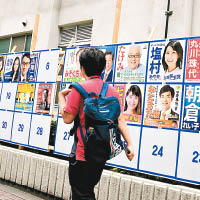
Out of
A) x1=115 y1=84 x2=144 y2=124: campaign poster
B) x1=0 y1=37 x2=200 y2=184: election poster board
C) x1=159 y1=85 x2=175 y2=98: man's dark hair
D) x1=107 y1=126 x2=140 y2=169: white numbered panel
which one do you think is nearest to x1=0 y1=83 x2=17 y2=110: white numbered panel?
x1=0 y1=37 x2=200 y2=184: election poster board

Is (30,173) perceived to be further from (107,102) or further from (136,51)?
(107,102)

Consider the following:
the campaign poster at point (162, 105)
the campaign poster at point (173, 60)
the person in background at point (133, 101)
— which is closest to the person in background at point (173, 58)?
the campaign poster at point (173, 60)

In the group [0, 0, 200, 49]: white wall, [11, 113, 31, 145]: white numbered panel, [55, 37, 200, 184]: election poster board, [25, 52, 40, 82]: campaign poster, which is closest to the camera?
[55, 37, 200, 184]: election poster board

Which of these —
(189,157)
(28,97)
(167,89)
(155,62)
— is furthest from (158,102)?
(28,97)

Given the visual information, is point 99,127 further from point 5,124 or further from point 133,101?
point 5,124

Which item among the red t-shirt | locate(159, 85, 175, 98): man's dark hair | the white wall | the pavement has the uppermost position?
the white wall

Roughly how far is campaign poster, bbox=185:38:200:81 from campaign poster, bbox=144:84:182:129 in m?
0.20

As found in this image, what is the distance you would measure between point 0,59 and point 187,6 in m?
4.70

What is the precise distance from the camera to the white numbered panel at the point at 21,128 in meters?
5.64

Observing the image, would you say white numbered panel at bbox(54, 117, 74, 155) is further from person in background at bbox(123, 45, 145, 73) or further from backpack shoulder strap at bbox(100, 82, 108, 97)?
backpack shoulder strap at bbox(100, 82, 108, 97)

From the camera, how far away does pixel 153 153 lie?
13.1 feet

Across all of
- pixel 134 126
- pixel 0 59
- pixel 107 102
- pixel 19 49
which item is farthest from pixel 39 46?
pixel 107 102

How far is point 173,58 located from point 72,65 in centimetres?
182

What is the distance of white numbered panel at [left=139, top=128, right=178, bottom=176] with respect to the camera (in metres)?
3.85
